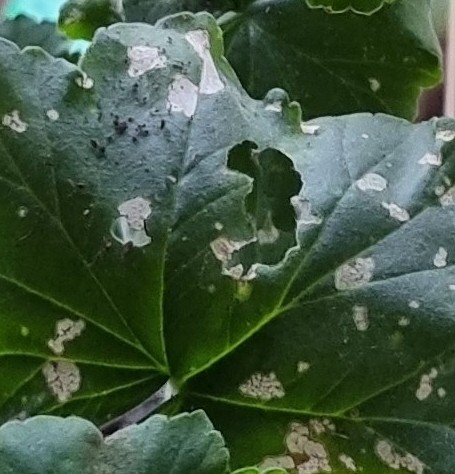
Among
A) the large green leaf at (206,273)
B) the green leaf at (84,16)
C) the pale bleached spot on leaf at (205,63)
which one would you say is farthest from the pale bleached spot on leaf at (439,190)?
the green leaf at (84,16)

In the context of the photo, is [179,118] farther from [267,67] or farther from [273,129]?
[267,67]

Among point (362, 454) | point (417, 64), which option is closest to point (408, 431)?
point (362, 454)

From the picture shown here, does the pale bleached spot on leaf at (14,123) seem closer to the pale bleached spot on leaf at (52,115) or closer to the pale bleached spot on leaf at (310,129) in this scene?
the pale bleached spot on leaf at (52,115)

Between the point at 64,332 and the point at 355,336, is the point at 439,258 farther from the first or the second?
the point at 64,332

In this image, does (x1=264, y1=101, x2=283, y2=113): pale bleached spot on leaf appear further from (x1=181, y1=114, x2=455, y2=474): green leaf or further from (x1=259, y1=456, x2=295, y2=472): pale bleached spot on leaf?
(x1=259, y1=456, x2=295, y2=472): pale bleached spot on leaf

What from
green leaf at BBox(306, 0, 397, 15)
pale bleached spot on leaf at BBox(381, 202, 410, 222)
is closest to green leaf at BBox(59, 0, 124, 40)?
green leaf at BBox(306, 0, 397, 15)

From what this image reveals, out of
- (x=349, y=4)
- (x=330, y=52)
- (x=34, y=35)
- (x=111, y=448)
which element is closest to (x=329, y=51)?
(x=330, y=52)
